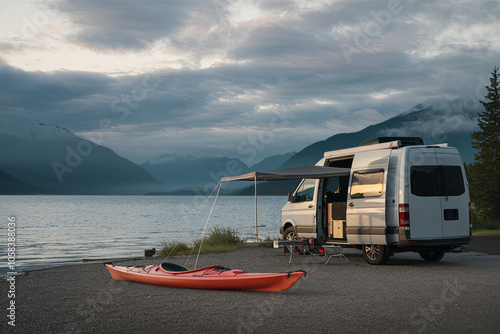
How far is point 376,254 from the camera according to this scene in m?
12.8

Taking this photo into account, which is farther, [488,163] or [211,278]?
[488,163]

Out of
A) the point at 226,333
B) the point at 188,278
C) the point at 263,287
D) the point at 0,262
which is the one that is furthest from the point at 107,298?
the point at 0,262

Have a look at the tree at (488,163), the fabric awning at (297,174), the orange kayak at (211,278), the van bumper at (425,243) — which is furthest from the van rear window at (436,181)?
the tree at (488,163)

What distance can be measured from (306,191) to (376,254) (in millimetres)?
2976

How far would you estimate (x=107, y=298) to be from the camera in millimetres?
8445

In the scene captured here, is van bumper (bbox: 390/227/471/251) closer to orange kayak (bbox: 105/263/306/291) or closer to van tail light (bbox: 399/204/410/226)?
van tail light (bbox: 399/204/410/226)

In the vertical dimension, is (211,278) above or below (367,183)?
below

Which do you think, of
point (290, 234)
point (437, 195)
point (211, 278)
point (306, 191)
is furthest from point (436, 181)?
point (211, 278)

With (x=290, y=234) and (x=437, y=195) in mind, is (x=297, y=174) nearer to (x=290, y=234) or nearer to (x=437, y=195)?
(x=290, y=234)

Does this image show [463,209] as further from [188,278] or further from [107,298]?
[107,298]

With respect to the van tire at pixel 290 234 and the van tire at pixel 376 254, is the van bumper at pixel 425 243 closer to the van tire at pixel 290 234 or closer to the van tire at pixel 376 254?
the van tire at pixel 376 254

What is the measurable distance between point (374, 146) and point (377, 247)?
2421 mm

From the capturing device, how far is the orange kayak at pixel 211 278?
8.60 metres

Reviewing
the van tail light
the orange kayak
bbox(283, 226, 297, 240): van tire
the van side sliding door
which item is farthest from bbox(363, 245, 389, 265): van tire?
the orange kayak
